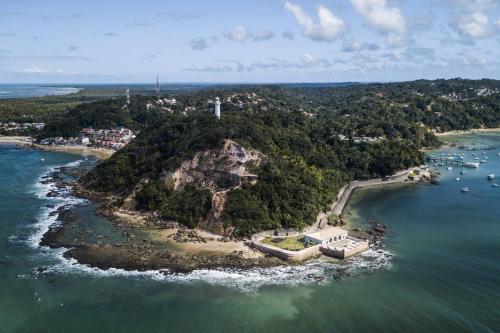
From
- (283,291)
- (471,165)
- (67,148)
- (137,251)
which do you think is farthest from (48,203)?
(471,165)

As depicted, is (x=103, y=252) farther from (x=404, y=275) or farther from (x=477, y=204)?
(x=477, y=204)

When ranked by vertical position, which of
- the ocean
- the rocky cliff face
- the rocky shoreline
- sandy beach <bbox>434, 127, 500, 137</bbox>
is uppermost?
the rocky cliff face

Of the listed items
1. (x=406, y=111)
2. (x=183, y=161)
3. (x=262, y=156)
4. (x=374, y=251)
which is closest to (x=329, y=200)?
(x=262, y=156)

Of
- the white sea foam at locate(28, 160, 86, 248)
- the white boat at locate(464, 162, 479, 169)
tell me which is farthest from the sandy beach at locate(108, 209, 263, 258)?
the white boat at locate(464, 162, 479, 169)

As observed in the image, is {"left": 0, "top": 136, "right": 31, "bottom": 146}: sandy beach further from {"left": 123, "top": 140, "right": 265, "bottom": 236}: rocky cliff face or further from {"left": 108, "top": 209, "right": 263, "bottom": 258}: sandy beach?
{"left": 108, "top": 209, "right": 263, "bottom": 258}: sandy beach

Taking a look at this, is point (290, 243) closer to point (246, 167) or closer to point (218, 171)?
point (246, 167)

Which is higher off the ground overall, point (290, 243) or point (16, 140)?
point (16, 140)
